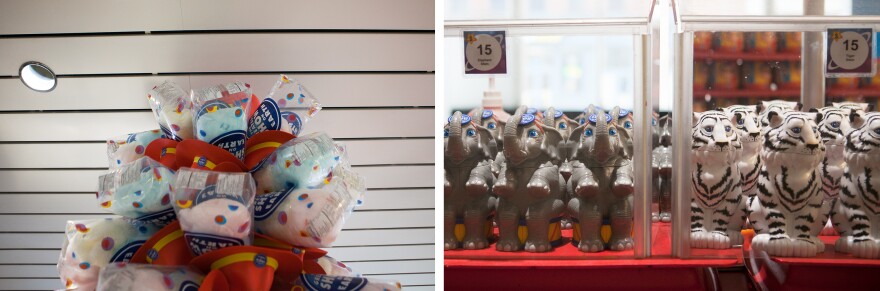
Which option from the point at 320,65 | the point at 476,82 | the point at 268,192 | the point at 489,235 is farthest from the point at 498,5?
the point at 268,192

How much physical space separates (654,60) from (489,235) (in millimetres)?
1054

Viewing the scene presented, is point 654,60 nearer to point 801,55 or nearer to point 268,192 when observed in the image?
point 801,55

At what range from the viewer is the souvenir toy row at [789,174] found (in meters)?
3.32

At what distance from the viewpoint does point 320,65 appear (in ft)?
7.90

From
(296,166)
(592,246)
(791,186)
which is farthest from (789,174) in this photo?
(296,166)

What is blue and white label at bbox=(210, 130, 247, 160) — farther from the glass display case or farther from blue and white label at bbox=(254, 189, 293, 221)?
the glass display case

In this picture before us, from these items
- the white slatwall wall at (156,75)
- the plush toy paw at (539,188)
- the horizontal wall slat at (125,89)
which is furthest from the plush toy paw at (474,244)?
the horizontal wall slat at (125,89)

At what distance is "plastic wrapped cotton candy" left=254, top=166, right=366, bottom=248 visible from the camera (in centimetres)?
144

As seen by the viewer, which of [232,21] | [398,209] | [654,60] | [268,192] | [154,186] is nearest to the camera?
[154,186]

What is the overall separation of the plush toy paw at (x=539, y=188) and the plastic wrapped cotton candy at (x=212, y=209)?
2.10 metres

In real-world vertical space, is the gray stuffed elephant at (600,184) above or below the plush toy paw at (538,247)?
above

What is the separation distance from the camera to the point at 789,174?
332cm

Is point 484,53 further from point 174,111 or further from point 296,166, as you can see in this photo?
point 296,166

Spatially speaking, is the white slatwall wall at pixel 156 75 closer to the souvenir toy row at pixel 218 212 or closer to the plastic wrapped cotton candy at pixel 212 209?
the souvenir toy row at pixel 218 212
